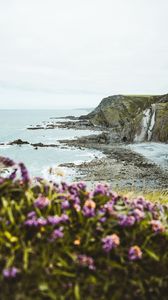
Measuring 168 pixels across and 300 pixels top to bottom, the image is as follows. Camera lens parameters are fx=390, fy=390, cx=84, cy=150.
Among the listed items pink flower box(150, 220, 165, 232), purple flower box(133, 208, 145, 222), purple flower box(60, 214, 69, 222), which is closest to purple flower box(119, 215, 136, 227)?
purple flower box(133, 208, 145, 222)

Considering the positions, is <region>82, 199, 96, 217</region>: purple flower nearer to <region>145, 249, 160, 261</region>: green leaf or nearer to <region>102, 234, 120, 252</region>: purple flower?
<region>102, 234, 120, 252</region>: purple flower

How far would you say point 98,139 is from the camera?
8875 centimetres

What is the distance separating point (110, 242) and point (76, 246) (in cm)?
36

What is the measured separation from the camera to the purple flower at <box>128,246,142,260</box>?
3.75 m

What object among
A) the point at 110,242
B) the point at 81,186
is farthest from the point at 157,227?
the point at 81,186

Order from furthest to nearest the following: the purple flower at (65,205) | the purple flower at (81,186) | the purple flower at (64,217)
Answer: the purple flower at (81,186) < the purple flower at (65,205) < the purple flower at (64,217)

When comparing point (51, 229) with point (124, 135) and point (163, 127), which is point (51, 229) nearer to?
point (163, 127)

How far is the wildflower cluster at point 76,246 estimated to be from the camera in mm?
3490

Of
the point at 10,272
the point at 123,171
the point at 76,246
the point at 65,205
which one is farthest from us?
the point at 123,171

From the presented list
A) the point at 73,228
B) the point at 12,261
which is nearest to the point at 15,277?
the point at 12,261

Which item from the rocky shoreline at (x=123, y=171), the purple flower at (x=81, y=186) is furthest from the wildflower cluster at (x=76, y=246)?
the rocky shoreline at (x=123, y=171)

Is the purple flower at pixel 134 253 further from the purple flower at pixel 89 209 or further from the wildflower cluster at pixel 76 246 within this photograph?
the purple flower at pixel 89 209

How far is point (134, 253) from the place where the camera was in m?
3.78

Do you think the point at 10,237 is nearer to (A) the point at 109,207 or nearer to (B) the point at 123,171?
(A) the point at 109,207
